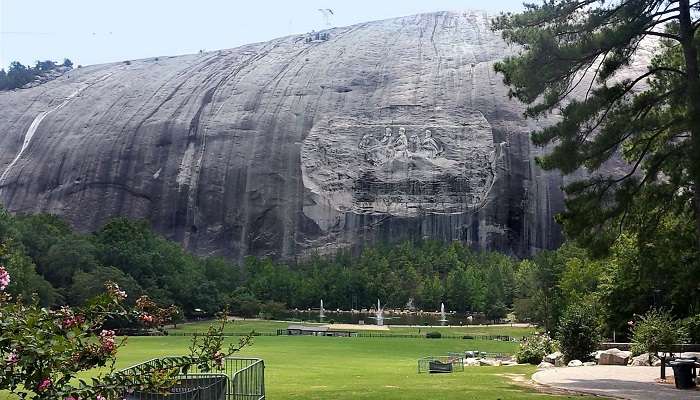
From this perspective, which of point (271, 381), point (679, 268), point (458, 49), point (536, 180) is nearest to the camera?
point (271, 381)

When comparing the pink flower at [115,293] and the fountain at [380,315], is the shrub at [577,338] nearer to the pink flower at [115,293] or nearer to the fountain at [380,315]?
the pink flower at [115,293]

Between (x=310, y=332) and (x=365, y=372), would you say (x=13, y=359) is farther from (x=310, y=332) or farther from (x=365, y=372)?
(x=310, y=332)

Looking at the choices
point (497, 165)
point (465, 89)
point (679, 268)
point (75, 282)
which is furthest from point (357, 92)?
point (679, 268)

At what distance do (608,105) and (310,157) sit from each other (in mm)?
64364

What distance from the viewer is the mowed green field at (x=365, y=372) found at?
1415 centimetres

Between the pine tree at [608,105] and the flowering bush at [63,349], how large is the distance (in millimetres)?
10944

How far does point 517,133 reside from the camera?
7700 cm

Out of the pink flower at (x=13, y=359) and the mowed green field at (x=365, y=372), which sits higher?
the pink flower at (x=13, y=359)

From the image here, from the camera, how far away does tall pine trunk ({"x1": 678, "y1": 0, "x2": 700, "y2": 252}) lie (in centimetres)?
1271

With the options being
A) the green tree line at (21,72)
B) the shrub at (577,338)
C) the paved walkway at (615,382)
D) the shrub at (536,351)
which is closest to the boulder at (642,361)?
the paved walkway at (615,382)

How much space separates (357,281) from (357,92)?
25.1 m

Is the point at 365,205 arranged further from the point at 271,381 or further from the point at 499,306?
the point at 271,381

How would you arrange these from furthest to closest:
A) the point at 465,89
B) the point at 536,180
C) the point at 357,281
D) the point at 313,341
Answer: the point at 465,89 < the point at 536,180 < the point at 357,281 < the point at 313,341

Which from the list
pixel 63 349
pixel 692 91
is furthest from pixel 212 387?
pixel 692 91
